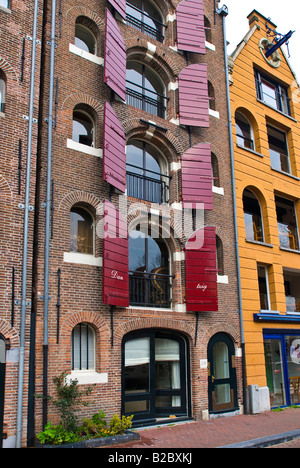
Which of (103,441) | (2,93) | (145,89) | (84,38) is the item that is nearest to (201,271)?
(103,441)

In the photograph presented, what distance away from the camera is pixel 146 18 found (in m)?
15.6

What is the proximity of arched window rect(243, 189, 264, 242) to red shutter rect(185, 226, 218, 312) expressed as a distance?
3.21 meters

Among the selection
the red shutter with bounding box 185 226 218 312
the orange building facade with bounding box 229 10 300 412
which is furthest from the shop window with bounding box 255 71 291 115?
the red shutter with bounding box 185 226 218 312

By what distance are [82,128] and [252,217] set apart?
8.34m

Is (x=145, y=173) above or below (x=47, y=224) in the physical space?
above

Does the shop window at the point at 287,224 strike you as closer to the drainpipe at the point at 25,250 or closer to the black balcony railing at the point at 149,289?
the black balcony railing at the point at 149,289

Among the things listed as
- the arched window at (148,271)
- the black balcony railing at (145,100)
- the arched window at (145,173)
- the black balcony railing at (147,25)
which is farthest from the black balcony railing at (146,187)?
the black balcony railing at (147,25)

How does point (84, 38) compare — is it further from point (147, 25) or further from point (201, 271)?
point (201, 271)

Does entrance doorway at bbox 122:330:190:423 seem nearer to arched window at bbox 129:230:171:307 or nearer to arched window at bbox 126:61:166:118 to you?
arched window at bbox 129:230:171:307

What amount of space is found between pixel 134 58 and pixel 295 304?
11944mm

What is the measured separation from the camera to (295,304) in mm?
18094

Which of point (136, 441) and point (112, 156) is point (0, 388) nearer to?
point (136, 441)

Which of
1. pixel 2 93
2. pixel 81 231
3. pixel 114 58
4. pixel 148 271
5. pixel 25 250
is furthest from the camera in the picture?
pixel 148 271

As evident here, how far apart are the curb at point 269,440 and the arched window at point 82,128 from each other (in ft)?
29.4
